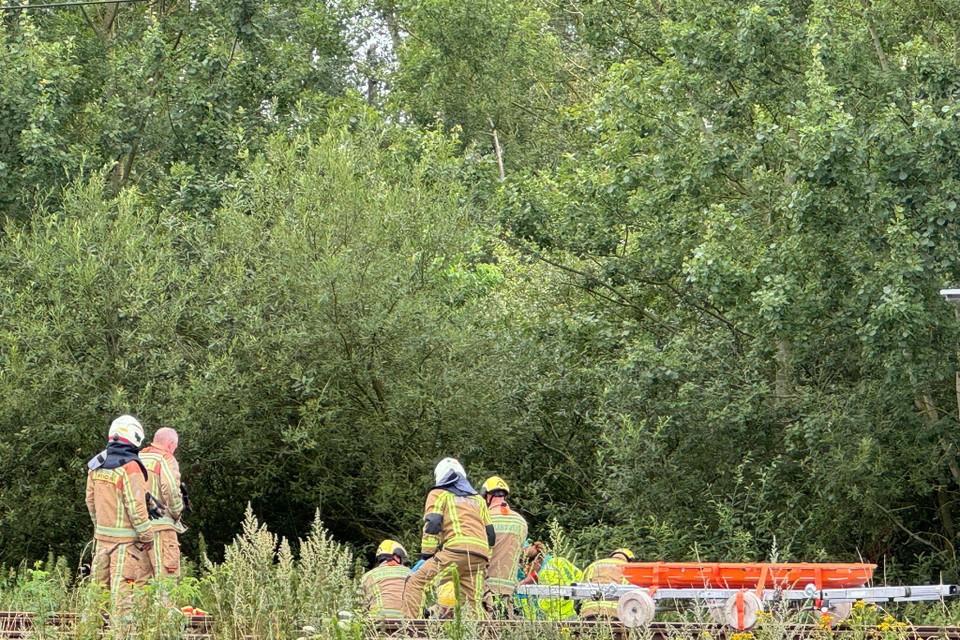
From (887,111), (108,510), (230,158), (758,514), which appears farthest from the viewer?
(230,158)

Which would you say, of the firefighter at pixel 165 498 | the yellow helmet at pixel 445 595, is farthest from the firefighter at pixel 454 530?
the firefighter at pixel 165 498

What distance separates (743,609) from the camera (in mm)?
9156

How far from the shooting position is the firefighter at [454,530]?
33.2ft

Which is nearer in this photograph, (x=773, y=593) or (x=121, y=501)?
(x=773, y=593)

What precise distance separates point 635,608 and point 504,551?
2103mm

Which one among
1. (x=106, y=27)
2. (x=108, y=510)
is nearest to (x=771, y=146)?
(x=108, y=510)

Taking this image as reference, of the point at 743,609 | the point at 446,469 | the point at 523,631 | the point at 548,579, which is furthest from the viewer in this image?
the point at 446,469

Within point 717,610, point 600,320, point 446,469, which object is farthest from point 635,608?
point 600,320

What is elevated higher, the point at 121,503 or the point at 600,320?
the point at 600,320

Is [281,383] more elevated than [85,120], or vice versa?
[85,120]

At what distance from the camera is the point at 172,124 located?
76.5 feet

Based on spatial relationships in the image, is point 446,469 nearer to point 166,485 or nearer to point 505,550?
point 505,550

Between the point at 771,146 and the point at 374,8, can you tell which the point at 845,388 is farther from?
the point at 374,8

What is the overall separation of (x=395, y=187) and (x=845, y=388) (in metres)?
6.12
